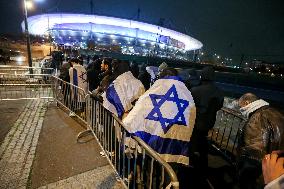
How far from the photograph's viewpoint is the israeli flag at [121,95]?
3.61 meters

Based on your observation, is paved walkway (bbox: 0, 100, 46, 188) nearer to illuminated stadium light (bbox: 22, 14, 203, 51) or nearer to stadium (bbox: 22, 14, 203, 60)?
stadium (bbox: 22, 14, 203, 60)

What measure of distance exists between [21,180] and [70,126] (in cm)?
292

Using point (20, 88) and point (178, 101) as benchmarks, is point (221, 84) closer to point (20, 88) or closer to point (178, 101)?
point (178, 101)

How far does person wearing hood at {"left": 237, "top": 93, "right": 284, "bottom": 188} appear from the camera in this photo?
2.93 m

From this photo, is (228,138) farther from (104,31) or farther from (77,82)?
(104,31)

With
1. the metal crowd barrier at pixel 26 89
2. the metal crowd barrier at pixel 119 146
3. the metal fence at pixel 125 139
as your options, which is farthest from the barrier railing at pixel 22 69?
the metal crowd barrier at pixel 119 146

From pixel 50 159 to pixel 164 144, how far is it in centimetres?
292

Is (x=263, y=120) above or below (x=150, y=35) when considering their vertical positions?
below

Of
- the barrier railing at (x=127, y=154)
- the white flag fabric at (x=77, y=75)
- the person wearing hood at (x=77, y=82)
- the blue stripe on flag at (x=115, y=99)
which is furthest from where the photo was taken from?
the white flag fabric at (x=77, y=75)

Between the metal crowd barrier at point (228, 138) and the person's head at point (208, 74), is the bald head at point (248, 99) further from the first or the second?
the metal crowd barrier at point (228, 138)

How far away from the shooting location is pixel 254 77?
848 centimetres

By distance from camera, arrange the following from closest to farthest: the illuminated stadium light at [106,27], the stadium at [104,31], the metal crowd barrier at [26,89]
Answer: the metal crowd barrier at [26,89]
the illuminated stadium light at [106,27]
the stadium at [104,31]

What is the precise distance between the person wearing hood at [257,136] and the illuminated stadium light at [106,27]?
58.6 m

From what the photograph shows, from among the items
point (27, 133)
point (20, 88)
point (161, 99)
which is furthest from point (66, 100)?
point (161, 99)
